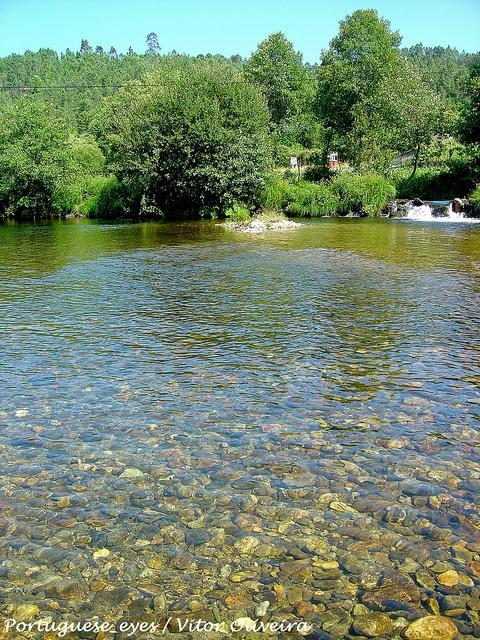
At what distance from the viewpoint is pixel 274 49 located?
3118 inches

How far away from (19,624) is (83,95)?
149144 millimetres

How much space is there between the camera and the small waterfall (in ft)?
137

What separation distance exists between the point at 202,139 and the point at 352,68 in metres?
22.2

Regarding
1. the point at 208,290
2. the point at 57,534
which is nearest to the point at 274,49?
the point at 208,290

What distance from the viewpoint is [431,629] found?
3.86 metres

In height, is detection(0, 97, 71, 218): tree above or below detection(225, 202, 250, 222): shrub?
above

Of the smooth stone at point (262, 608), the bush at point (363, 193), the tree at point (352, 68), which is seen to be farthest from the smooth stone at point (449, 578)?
the tree at point (352, 68)

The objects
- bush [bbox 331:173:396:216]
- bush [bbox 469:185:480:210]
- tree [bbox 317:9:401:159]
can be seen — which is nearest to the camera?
bush [bbox 469:185:480:210]

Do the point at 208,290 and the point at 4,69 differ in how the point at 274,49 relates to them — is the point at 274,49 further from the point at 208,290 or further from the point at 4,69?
the point at 4,69

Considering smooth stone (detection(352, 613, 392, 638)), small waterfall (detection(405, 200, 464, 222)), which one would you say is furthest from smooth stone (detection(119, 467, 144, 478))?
small waterfall (detection(405, 200, 464, 222))

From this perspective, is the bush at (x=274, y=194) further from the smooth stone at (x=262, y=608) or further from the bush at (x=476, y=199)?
the smooth stone at (x=262, y=608)

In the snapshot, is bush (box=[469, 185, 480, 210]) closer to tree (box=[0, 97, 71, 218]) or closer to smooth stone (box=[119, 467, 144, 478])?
tree (box=[0, 97, 71, 218])

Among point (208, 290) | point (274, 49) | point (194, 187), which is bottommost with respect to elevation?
point (208, 290)

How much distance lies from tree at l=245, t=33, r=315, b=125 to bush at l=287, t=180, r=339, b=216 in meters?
33.2
